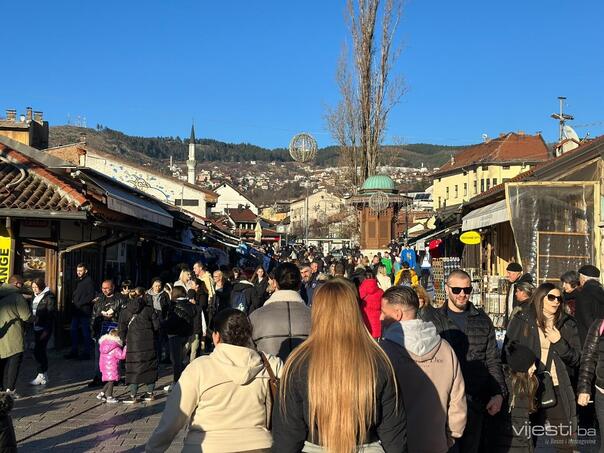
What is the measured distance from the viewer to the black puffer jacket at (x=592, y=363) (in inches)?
249

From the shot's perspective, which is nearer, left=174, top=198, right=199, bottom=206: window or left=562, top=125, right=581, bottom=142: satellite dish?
left=562, top=125, right=581, bottom=142: satellite dish

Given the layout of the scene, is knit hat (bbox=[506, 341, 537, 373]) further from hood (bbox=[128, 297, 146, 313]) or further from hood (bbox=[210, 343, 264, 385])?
hood (bbox=[128, 297, 146, 313])

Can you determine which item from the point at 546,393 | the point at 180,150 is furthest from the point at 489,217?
the point at 180,150

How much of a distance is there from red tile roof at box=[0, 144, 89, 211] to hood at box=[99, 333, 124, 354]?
144 inches

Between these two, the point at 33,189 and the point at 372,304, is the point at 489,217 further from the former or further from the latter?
the point at 33,189

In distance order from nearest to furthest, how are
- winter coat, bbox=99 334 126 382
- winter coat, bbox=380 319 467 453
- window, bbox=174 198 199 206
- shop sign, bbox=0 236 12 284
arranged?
winter coat, bbox=380 319 467 453 < winter coat, bbox=99 334 126 382 < shop sign, bbox=0 236 12 284 < window, bbox=174 198 199 206

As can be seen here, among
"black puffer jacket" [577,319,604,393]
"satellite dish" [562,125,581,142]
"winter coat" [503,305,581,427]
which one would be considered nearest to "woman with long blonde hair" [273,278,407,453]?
"winter coat" [503,305,581,427]

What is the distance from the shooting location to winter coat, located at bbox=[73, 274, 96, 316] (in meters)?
13.7

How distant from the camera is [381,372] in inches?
138

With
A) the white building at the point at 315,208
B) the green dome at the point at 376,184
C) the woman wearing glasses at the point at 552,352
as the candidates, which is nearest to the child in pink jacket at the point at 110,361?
the woman wearing glasses at the point at 552,352

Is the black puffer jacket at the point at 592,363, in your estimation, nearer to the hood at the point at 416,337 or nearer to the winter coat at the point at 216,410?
the hood at the point at 416,337

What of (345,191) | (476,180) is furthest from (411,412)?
(476,180)

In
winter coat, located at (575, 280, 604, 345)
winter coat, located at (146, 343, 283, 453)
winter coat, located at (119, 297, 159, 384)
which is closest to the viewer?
winter coat, located at (146, 343, 283, 453)

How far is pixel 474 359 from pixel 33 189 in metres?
11.1
